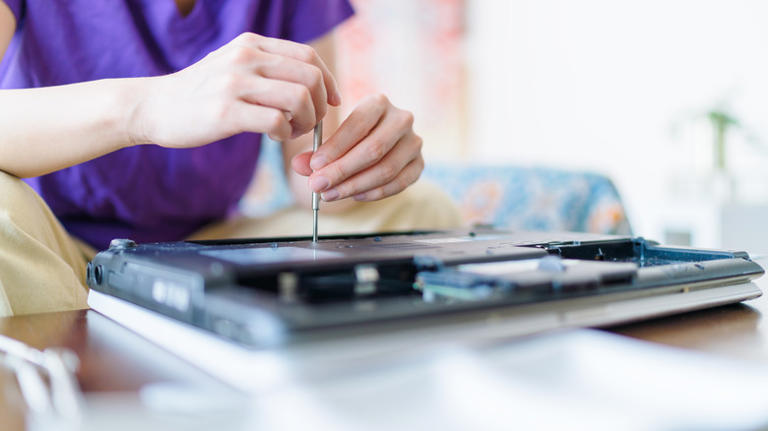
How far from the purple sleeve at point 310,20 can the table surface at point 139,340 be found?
2.19 feet

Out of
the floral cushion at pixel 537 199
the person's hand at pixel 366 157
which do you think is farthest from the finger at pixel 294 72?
the floral cushion at pixel 537 199

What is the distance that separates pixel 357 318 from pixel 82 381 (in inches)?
5.6

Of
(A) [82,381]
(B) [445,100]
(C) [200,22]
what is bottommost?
(A) [82,381]

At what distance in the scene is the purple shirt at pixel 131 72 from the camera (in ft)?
2.80

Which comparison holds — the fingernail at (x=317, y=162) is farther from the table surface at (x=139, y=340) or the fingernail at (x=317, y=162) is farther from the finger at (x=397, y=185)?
the table surface at (x=139, y=340)

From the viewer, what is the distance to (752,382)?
0.27m

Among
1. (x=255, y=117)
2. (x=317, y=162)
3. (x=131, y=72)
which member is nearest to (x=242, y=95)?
(x=255, y=117)

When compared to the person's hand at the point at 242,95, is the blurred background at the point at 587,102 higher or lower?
higher

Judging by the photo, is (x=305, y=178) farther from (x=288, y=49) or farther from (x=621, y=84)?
(x=621, y=84)

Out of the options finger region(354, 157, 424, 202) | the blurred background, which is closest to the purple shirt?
finger region(354, 157, 424, 202)

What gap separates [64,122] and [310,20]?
533mm

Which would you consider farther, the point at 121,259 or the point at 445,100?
the point at 445,100

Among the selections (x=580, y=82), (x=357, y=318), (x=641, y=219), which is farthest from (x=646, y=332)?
(x=580, y=82)

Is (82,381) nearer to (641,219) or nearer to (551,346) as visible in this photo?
(551,346)
